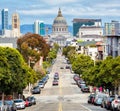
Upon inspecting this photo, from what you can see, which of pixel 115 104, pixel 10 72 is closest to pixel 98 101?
pixel 10 72

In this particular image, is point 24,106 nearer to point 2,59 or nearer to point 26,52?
point 2,59

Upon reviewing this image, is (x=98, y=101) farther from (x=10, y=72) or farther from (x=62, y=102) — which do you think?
(x=62, y=102)

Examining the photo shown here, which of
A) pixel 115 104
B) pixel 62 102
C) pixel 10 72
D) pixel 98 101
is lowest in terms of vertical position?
pixel 62 102

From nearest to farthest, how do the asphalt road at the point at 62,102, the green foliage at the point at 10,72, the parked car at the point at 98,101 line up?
→ 1. the asphalt road at the point at 62,102
2. the green foliage at the point at 10,72
3. the parked car at the point at 98,101

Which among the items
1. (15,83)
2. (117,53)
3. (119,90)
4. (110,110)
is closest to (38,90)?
(119,90)

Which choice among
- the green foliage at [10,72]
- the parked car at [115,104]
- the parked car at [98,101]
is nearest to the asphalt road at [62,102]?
the parked car at [98,101]

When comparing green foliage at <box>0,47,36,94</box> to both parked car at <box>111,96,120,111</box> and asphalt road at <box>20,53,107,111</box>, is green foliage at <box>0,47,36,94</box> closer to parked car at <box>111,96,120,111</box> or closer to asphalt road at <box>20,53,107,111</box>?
asphalt road at <box>20,53,107,111</box>

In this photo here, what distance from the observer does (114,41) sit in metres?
127

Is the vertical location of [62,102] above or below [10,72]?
below

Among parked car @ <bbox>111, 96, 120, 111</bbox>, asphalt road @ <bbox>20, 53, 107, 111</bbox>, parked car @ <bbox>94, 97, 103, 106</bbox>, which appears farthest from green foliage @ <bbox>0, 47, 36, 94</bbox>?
parked car @ <bbox>111, 96, 120, 111</bbox>

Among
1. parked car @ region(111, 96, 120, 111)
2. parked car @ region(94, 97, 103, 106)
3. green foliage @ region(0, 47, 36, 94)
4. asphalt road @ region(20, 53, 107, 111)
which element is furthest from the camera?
parked car @ region(94, 97, 103, 106)

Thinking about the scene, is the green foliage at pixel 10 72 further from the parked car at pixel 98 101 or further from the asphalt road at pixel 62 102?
the parked car at pixel 98 101

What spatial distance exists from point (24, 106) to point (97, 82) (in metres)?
26.9

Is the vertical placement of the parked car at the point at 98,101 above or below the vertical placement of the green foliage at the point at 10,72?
below
